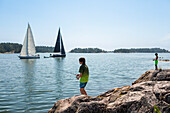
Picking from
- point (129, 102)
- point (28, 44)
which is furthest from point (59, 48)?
point (129, 102)

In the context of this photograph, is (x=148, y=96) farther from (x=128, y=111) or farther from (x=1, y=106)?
(x=1, y=106)

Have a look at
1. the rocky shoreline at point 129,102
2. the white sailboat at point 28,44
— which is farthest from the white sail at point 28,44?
the rocky shoreline at point 129,102

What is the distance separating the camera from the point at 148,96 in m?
5.18

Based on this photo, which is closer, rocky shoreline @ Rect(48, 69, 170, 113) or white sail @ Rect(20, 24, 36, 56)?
rocky shoreline @ Rect(48, 69, 170, 113)

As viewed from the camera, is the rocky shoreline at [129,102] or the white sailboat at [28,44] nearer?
the rocky shoreline at [129,102]

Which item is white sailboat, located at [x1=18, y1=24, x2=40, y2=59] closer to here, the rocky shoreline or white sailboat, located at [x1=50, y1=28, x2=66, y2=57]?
white sailboat, located at [x1=50, y1=28, x2=66, y2=57]

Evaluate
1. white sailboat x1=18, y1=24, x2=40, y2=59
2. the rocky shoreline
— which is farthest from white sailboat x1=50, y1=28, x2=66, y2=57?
the rocky shoreline

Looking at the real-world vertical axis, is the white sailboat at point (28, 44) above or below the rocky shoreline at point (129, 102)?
above

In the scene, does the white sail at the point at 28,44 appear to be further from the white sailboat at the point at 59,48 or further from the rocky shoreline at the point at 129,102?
the rocky shoreline at the point at 129,102

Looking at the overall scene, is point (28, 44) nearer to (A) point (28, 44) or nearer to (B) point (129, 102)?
(A) point (28, 44)

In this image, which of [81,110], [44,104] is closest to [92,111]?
[81,110]

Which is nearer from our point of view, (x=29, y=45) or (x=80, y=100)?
(x=80, y=100)

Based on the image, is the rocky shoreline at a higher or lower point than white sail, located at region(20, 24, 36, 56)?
lower

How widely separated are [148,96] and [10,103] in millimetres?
9756
